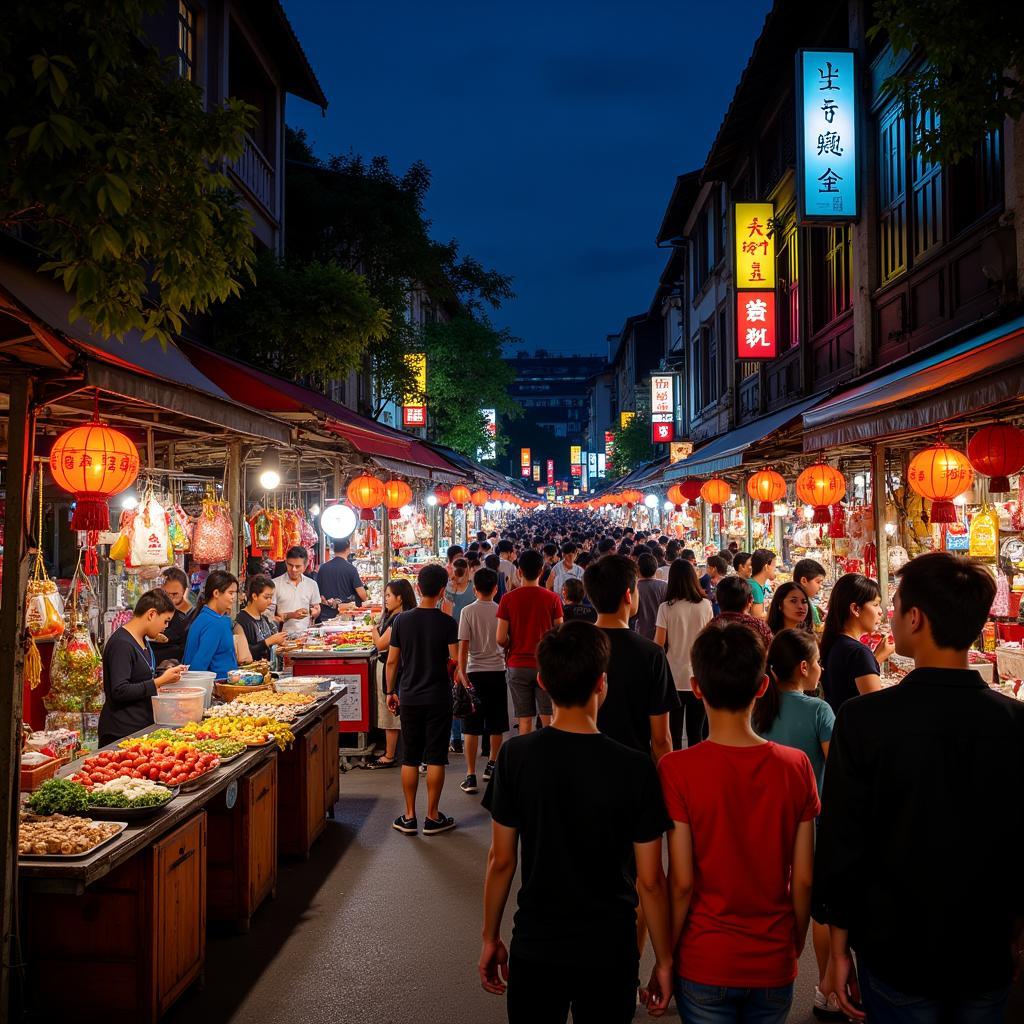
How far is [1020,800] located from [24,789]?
500 cm

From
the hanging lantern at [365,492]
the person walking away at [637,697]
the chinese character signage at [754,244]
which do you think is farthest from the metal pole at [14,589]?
the chinese character signage at [754,244]

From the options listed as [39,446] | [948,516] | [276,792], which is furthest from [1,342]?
[948,516]

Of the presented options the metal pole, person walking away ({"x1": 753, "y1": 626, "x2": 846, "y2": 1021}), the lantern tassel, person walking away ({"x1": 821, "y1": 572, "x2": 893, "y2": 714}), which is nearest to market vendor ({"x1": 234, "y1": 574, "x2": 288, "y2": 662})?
the lantern tassel

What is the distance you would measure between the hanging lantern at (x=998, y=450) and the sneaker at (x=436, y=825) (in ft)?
17.3

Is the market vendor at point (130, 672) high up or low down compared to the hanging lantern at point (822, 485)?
down

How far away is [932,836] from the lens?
8.55 feet

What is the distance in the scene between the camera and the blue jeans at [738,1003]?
9.34 ft

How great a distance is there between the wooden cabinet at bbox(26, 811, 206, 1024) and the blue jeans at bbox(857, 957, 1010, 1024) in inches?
135

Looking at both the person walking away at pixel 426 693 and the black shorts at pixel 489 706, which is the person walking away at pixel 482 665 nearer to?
the black shorts at pixel 489 706

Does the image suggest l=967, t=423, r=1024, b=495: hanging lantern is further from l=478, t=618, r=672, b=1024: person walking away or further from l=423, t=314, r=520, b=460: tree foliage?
l=423, t=314, r=520, b=460: tree foliage

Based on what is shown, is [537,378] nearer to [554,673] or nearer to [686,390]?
[686,390]

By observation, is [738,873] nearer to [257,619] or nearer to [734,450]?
[257,619]

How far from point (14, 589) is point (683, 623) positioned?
544cm

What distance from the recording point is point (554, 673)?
3.22 meters
